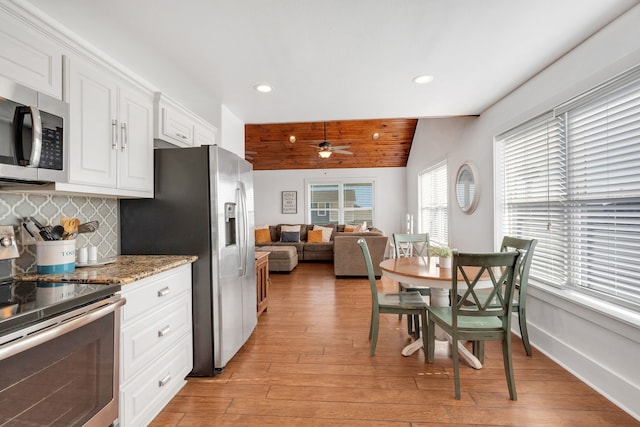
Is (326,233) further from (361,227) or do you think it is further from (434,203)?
(434,203)

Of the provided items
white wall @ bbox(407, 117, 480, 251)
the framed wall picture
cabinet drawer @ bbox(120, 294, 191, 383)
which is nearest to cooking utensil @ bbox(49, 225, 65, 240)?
cabinet drawer @ bbox(120, 294, 191, 383)

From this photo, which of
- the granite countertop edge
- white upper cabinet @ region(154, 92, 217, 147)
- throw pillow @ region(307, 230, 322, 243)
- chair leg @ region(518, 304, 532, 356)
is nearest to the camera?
the granite countertop edge

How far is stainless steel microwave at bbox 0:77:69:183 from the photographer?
4.25 ft

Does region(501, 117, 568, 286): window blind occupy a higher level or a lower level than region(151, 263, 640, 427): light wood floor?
higher

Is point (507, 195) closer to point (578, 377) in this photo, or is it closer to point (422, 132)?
point (578, 377)

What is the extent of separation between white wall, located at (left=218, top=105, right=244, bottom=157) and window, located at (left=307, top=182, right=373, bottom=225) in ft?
14.7

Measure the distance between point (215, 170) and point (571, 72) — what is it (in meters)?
2.79

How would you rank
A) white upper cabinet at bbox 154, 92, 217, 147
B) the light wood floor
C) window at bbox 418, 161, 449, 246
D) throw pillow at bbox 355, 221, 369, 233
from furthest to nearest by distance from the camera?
throw pillow at bbox 355, 221, 369, 233
window at bbox 418, 161, 449, 246
white upper cabinet at bbox 154, 92, 217, 147
the light wood floor

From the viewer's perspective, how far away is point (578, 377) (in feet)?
7.28

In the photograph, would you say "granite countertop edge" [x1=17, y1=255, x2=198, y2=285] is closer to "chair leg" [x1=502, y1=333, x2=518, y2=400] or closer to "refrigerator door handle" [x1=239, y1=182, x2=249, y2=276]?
"refrigerator door handle" [x1=239, y1=182, x2=249, y2=276]

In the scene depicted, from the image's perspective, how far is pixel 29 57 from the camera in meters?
1.45

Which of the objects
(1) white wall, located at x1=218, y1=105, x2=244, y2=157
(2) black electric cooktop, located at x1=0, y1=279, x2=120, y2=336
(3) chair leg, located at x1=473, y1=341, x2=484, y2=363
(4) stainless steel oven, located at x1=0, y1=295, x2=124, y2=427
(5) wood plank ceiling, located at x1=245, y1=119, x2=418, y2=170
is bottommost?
(3) chair leg, located at x1=473, y1=341, x2=484, y2=363

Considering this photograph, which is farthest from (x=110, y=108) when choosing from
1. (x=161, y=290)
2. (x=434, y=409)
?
(x=434, y=409)

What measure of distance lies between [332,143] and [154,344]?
6171 mm
